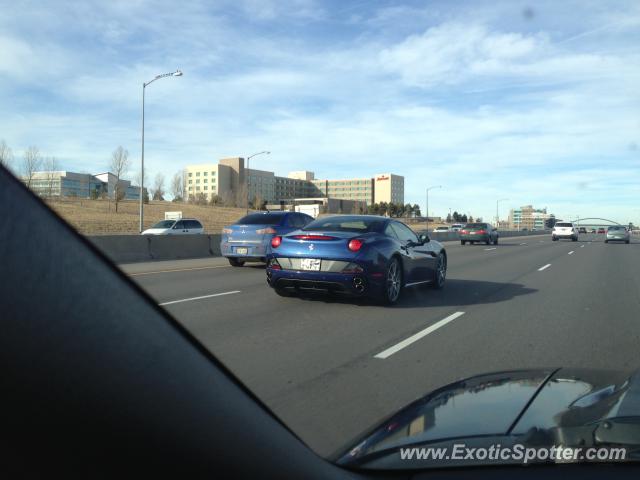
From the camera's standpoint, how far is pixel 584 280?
535 inches

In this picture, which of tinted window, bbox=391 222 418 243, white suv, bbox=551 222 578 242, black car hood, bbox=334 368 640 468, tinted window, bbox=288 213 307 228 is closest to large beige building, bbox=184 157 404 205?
white suv, bbox=551 222 578 242

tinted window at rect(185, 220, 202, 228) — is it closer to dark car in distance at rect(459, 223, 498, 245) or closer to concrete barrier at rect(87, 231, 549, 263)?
concrete barrier at rect(87, 231, 549, 263)

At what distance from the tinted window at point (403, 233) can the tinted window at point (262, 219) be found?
221 inches

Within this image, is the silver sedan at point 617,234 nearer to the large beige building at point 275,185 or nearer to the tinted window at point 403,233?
the tinted window at point 403,233

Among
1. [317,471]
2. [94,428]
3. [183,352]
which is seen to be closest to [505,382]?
[317,471]

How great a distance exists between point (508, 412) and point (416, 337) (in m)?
4.16

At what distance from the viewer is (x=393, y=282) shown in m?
8.75

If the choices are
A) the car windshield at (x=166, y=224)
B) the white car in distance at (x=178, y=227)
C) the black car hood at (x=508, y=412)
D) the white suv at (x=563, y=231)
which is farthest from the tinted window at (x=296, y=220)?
the white suv at (x=563, y=231)

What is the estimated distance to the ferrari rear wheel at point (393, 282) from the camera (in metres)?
8.45

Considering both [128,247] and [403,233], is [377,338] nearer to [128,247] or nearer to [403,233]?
[403,233]

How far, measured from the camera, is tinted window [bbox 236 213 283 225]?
1480cm

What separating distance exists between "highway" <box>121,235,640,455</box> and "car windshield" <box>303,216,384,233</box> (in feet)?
4.03

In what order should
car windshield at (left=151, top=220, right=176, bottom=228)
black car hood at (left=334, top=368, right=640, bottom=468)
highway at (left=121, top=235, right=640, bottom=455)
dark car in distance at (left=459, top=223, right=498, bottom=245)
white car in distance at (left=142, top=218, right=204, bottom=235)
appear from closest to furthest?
1. black car hood at (left=334, top=368, right=640, bottom=468)
2. highway at (left=121, top=235, right=640, bottom=455)
3. white car in distance at (left=142, top=218, right=204, bottom=235)
4. car windshield at (left=151, top=220, right=176, bottom=228)
5. dark car in distance at (left=459, top=223, right=498, bottom=245)

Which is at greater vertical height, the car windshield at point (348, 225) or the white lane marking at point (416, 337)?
the car windshield at point (348, 225)
